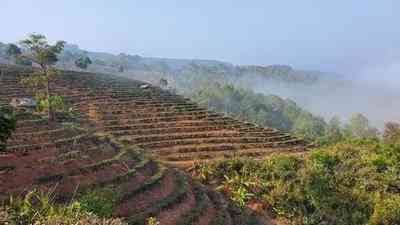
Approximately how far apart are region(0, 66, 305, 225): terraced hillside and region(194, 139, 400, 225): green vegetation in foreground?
2.97m

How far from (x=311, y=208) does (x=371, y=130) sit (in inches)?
4077

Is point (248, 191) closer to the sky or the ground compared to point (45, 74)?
closer to the ground

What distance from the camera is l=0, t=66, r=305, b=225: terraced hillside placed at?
21.7 metres

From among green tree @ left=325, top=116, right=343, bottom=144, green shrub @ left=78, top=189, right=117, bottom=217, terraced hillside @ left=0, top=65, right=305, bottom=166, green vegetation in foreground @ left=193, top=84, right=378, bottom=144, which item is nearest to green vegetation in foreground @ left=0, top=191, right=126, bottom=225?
green shrub @ left=78, top=189, right=117, bottom=217

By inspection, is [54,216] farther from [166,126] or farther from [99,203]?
[166,126]

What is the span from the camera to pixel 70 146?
87.4ft

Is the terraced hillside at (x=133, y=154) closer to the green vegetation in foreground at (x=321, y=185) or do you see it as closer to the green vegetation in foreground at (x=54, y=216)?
the green vegetation in foreground at (x=54, y=216)

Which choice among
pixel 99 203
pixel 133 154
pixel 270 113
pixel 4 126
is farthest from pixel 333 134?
pixel 4 126

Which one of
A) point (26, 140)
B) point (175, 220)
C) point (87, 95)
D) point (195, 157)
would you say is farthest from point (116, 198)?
point (87, 95)

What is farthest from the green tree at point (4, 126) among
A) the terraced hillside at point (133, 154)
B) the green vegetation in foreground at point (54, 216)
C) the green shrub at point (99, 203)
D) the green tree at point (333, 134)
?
the green tree at point (333, 134)

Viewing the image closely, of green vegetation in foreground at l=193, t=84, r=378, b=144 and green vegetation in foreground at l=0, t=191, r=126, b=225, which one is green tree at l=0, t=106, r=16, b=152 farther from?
green vegetation in foreground at l=193, t=84, r=378, b=144

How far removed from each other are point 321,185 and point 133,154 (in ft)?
38.2

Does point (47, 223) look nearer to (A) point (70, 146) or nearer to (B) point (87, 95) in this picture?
(A) point (70, 146)

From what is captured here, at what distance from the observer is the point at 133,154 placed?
30.2m
